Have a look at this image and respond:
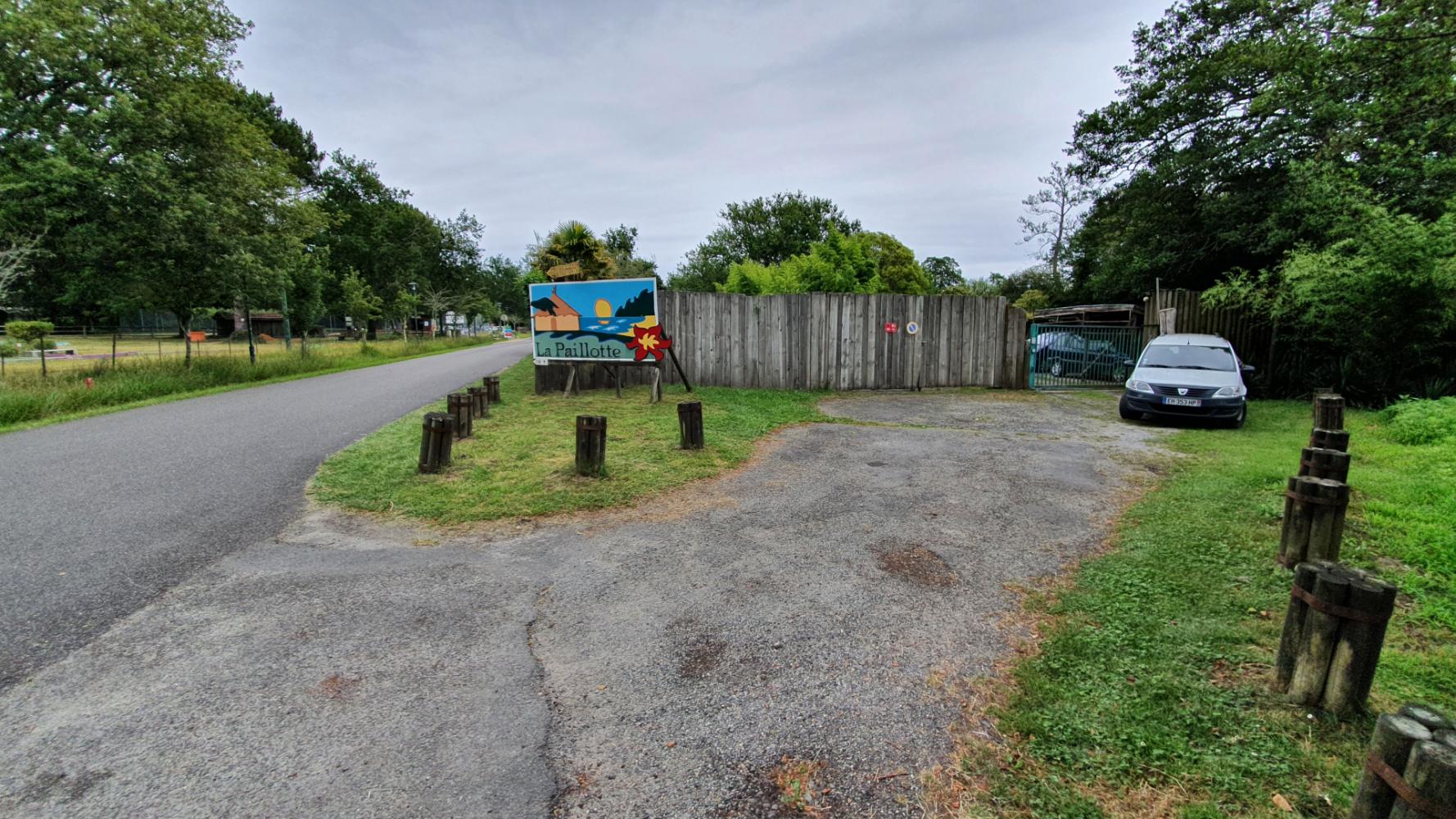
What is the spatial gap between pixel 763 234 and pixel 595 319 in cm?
3738

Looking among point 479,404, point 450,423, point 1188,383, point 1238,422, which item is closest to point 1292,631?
point 450,423

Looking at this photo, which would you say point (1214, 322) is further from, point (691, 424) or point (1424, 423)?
point (691, 424)

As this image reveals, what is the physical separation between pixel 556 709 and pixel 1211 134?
19971 mm

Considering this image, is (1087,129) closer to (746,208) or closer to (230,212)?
(230,212)

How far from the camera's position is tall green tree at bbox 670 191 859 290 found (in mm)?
45688

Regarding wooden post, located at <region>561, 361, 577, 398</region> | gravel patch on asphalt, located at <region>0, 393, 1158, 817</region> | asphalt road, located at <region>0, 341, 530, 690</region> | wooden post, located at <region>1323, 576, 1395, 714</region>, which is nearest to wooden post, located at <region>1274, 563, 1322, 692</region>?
wooden post, located at <region>1323, 576, 1395, 714</region>

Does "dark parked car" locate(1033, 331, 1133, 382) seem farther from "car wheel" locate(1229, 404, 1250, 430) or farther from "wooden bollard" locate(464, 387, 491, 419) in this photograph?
"wooden bollard" locate(464, 387, 491, 419)

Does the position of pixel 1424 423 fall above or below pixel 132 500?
above

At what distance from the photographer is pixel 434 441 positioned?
629 cm

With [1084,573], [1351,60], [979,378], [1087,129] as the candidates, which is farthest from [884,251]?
[1084,573]

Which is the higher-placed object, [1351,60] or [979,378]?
[1351,60]

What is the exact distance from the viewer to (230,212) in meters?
15.2

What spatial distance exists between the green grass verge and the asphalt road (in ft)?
14.9

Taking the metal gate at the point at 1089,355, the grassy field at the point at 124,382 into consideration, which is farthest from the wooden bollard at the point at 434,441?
the metal gate at the point at 1089,355
